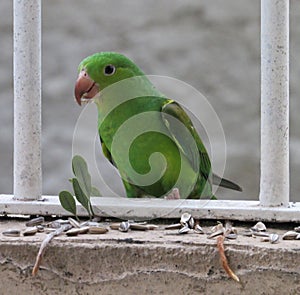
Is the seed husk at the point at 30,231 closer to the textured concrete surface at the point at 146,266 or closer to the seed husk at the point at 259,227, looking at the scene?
the textured concrete surface at the point at 146,266

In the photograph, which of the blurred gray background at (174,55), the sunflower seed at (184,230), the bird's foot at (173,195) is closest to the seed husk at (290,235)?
the sunflower seed at (184,230)

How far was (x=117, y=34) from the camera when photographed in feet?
8.54

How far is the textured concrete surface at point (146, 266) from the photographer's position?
0.71 m

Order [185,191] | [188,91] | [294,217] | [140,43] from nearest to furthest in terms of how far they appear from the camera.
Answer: [294,217]
[185,191]
[188,91]
[140,43]

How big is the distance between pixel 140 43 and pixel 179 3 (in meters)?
0.23

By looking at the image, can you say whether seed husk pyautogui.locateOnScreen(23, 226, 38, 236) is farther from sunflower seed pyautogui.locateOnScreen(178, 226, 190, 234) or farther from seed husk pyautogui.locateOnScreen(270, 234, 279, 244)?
seed husk pyautogui.locateOnScreen(270, 234, 279, 244)

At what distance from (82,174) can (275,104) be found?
269 mm

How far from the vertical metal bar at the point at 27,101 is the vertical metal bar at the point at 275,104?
31cm

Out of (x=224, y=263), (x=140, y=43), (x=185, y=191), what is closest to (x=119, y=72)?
(x=185, y=191)

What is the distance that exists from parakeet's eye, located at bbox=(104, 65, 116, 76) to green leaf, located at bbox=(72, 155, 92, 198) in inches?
9.4

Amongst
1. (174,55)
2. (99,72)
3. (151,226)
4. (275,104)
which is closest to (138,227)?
(151,226)

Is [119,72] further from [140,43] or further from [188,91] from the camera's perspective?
[140,43]

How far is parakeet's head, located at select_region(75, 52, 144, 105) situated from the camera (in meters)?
1.06

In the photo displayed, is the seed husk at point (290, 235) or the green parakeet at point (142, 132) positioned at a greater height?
the green parakeet at point (142, 132)
